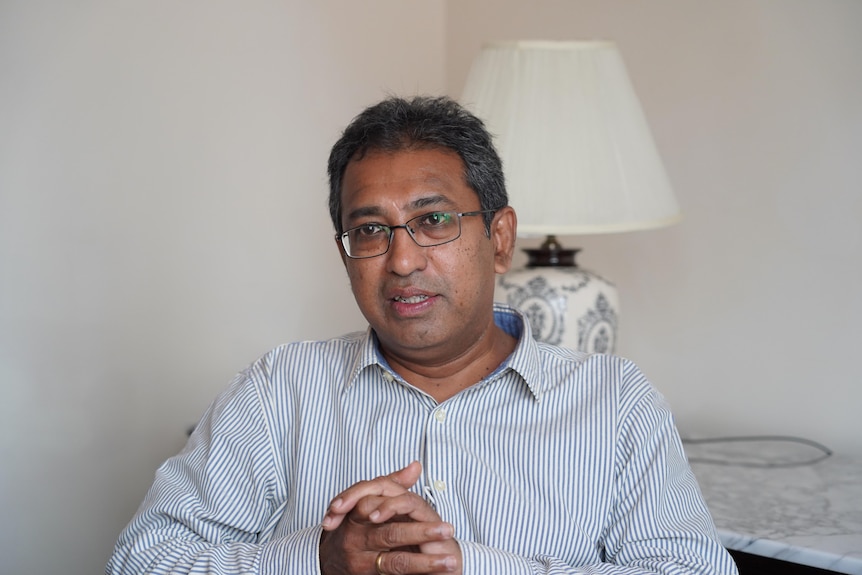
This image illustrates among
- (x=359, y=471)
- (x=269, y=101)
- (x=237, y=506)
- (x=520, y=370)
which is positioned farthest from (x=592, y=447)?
(x=269, y=101)

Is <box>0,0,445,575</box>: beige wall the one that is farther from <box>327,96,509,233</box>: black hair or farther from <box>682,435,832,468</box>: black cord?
<box>682,435,832,468</box>: black cord

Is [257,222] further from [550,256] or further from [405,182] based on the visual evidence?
[405,182]

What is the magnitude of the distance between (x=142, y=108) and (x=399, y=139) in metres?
0.88

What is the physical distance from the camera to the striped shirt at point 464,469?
1.30 m

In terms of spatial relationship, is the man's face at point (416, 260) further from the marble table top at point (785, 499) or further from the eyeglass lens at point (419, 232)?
the marble table top at point (785, 499)

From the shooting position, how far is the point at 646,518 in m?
1.31

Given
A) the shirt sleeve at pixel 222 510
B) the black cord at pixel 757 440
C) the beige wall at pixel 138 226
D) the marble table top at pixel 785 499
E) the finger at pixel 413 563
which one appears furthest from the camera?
the black cord at pixel 757 440

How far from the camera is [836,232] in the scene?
2104 mm

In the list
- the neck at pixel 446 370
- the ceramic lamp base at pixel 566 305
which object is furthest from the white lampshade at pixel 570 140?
the neck at pixel 446 370

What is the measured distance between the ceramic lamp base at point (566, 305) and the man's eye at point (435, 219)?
60cm

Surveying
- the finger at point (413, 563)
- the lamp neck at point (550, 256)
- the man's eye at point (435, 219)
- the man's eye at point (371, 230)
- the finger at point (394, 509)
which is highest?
the man's eye at point (435, 219)

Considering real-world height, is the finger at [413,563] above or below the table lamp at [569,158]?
below

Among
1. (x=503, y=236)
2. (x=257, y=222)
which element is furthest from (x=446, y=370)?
(x=257, y=222)

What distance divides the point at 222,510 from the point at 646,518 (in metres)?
0.59
